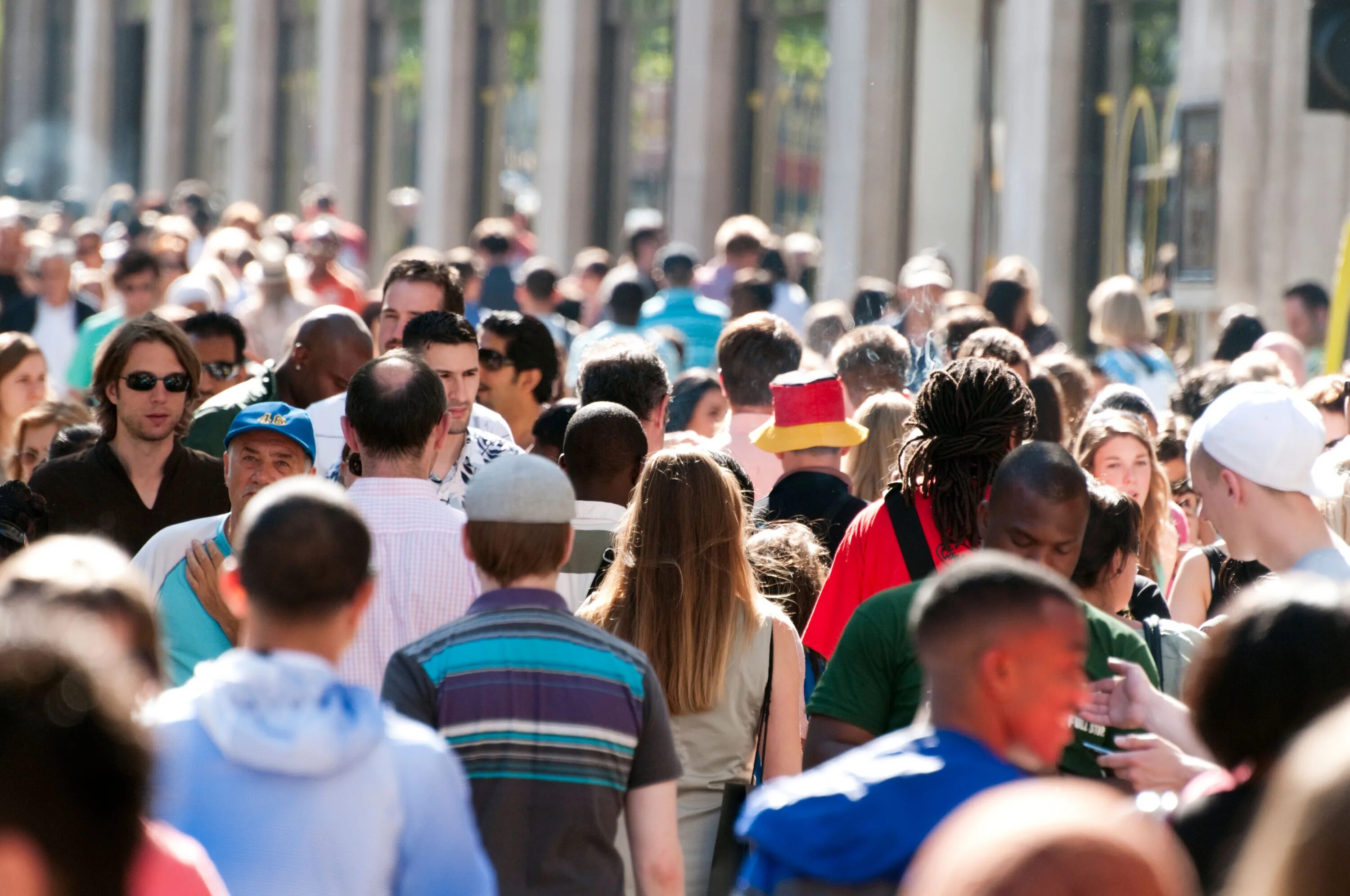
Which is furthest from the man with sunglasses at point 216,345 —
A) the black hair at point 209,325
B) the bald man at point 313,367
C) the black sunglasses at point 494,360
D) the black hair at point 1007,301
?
the black hair at point 1007,301

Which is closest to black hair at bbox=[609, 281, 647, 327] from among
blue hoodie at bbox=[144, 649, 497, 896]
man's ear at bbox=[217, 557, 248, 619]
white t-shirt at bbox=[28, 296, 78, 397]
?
white t-shirt at bbox=[28, 296, 78, 397]

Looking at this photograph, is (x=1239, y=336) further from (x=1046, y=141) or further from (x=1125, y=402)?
(x=1046, y=141)

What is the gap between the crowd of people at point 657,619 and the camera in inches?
84.7

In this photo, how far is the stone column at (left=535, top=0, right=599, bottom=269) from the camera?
22.4m

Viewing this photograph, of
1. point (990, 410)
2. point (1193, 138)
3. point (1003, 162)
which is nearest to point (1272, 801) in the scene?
point (990, 410)

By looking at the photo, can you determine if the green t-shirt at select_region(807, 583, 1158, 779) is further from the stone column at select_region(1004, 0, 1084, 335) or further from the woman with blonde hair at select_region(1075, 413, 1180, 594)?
the stone column at select_region(1004, 0, 1084, 335)

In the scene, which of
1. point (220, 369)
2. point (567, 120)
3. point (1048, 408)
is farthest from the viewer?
point (567, 120)

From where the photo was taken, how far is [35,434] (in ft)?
25.8

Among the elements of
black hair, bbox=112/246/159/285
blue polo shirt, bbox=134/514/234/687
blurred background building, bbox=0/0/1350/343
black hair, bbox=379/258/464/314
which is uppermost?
blurred background building, bbox=0/0/1350/343

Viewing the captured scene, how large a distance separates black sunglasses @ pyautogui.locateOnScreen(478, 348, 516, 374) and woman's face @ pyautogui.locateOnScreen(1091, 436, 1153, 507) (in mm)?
2549

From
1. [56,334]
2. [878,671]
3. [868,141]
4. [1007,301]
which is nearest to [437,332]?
[878,671]

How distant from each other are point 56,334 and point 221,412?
621 centimetres

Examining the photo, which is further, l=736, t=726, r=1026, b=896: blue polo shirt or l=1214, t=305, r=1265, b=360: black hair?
l=1214, t=305, r=1265, b=360: black hair

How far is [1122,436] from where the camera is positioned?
265 inches
